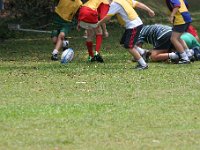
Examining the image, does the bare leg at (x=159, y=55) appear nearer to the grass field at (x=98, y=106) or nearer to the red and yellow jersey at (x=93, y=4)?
the grass field at (x=98, y=106)

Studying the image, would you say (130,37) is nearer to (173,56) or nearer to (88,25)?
(173,56)

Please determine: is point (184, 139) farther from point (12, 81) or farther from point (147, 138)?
point (12, 81)

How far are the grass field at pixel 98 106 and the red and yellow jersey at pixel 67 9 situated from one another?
3.49 ft

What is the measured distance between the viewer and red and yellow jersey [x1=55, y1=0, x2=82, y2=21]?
1348 cm

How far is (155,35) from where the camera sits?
13.3 metres

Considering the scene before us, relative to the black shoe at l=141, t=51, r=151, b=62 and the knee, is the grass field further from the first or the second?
the knee

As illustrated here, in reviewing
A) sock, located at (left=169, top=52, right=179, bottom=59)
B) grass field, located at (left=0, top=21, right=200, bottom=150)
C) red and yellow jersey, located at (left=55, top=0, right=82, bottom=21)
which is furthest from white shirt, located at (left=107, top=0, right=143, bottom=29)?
red and yellow jersey, located at (left=55, top=0, right=82, bottom=21)

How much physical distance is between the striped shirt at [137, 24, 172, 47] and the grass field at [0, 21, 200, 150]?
73 centimetres

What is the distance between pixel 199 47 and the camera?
44.2 feet

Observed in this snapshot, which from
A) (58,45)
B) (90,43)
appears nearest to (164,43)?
(90,43)

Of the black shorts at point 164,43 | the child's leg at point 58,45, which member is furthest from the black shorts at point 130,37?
the child's leg at point 58,45

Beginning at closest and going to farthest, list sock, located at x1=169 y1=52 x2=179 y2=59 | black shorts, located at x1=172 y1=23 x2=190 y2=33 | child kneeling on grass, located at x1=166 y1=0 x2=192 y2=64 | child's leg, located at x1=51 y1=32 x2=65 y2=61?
1. child kneeling on grass, located at x1=166 y1=0 x2=192 y2=64
2. black shorts, located at x1=172 y1=23 x2=190 y2=33
3. sock, located at x1=169 y1=52 x2=179 y2=59
4. child's leg, located at x1=51 y1=32 x2=65 y2=61

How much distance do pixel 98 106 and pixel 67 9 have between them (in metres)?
6.04

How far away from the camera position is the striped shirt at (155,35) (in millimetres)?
13227
